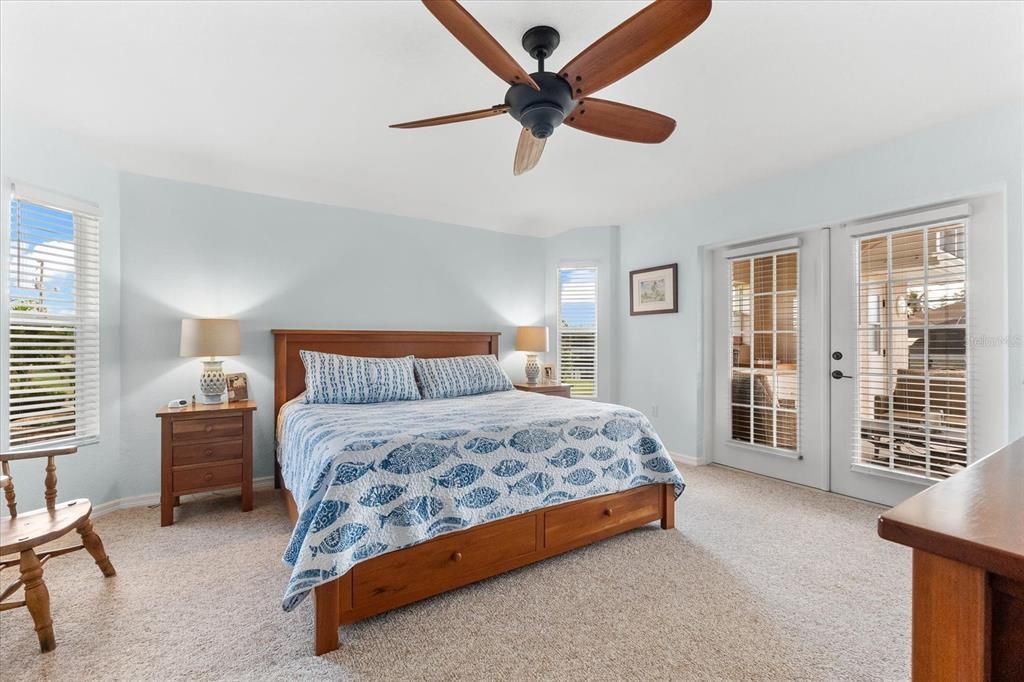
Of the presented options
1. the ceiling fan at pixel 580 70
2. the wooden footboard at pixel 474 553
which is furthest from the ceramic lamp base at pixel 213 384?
the ceiling fan at pixel 580 70

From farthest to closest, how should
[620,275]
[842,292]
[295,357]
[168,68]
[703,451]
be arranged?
[620,275] < [703,451] < [295,357] < [842,292] < [168,68]

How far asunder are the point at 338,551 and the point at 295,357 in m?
2.30

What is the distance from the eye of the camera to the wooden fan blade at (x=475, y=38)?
53.9 inches

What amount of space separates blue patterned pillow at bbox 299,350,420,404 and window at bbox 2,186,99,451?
1.32 meters

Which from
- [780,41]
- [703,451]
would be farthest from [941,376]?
[780,41]

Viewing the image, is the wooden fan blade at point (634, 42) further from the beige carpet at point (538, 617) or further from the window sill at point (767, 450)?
the window sill at point (767, 450)

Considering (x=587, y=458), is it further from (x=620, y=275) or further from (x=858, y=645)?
(x=620, y=275)

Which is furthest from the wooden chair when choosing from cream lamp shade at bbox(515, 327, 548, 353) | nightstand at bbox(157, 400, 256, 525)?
cream lamp shade at bbox(515, 327, 548, 353)

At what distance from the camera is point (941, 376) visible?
2.89 m

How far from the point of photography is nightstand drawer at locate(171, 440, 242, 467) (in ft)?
9.65

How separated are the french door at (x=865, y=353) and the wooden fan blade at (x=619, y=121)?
211 cm

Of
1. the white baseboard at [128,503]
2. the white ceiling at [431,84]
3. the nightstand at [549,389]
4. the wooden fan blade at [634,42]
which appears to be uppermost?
the white ceiling at [431,84]

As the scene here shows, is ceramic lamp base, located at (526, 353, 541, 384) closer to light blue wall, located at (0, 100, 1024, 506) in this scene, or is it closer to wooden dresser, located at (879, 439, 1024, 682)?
light blue wall, located at (0, 100, 1024, 506)

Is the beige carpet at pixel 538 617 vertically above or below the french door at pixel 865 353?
below
